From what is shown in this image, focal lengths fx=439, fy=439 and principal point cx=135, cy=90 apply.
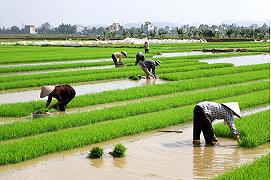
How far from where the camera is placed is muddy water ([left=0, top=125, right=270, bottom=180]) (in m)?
6.04

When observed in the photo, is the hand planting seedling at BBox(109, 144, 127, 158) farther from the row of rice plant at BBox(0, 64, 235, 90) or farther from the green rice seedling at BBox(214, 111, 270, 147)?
the row of rice plant at BBox(0, 64, 235, 90)

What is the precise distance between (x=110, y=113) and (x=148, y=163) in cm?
381

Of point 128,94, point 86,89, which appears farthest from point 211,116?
point 86,89

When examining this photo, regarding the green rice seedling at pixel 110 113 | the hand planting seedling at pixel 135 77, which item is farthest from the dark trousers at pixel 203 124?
the hand planting seedling at pixel 135 77

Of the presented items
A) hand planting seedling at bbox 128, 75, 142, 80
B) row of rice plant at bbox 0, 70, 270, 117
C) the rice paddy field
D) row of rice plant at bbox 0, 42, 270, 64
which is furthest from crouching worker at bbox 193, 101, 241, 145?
row of rice plant at bbox 0, 42, 270, 64

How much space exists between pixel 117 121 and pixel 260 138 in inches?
126

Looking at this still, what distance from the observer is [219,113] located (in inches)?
293

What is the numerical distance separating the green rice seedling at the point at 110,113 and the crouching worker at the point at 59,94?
0.61 meters

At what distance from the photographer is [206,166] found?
643 cm

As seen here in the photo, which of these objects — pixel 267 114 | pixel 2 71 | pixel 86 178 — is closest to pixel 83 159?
pixel 86 178

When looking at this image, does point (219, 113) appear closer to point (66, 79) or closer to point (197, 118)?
point (197, 118)

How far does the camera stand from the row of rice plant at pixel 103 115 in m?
8.61

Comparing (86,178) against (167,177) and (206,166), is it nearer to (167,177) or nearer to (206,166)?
(167,177)

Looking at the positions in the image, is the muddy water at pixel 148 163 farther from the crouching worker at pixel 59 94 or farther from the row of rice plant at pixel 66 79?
the row of rice plant at pixel 66 79
